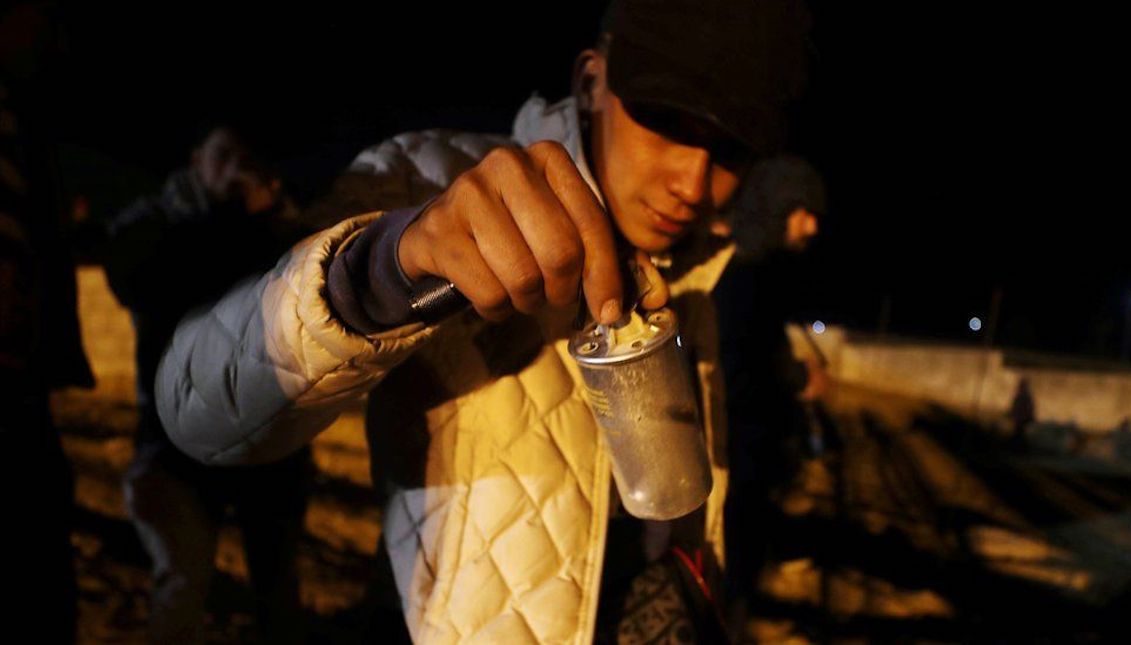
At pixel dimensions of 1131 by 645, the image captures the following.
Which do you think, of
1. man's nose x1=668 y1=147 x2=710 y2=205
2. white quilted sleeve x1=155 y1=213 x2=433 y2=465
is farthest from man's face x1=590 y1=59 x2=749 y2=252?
white quilted sleeve x1=155 y1=213 x2=433 y2=465

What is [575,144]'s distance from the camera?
1.15 meters

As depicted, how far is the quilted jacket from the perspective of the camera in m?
0.91

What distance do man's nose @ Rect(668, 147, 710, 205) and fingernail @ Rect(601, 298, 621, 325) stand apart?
0.47 metres

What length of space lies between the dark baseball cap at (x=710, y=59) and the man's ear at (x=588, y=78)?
0.45 feet

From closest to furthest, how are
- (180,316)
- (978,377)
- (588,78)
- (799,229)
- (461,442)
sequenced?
1. (461,442)
2. (588,78)
3. (180,316)
4. (799,229)
5. (978,377)

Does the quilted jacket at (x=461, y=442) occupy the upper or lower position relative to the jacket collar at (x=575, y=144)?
lower

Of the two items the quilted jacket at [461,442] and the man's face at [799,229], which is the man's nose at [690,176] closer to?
the quilted jacket at [461,442]

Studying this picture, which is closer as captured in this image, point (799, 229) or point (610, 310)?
point (610, 310)

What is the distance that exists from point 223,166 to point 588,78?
4.46ft

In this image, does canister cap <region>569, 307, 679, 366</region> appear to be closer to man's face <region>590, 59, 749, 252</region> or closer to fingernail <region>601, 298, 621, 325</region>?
fingernail <region>601, 298, 621, 325</region>

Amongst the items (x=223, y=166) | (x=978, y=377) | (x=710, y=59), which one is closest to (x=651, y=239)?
(x=710, y=59)

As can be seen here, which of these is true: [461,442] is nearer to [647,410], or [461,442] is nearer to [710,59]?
[647,410]

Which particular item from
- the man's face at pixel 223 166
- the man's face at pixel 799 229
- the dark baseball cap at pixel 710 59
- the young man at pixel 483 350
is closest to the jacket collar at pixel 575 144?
the young man at pixel 483 350

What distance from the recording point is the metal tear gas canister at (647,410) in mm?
804
